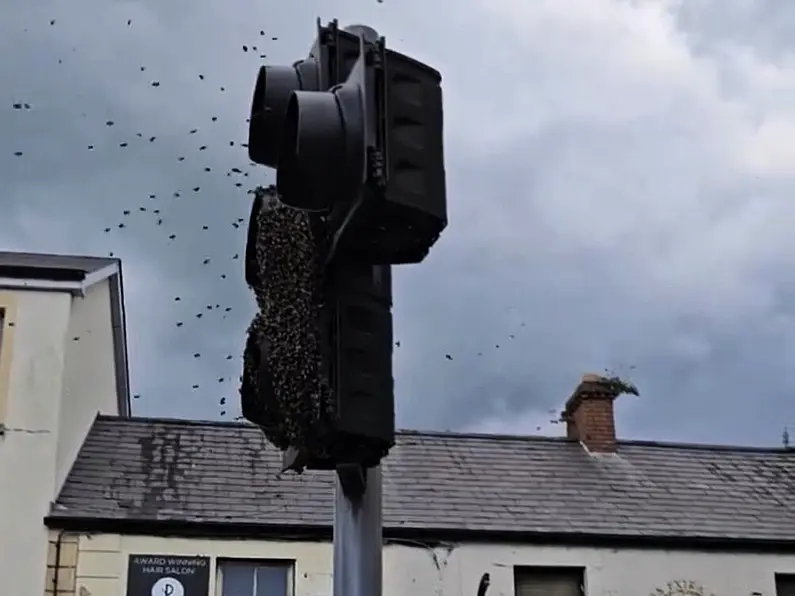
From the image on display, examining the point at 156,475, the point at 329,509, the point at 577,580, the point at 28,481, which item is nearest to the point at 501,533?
the point at 577,580

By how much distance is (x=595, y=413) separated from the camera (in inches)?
705

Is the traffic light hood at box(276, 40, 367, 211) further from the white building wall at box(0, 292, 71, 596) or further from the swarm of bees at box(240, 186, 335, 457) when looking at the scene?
the white building wall at box(0, 292, 71, 596)

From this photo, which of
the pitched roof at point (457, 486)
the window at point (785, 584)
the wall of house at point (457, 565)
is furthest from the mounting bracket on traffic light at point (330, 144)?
the window at point (785, 584)

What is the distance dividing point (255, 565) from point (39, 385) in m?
3.64

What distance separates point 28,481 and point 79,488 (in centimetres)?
79

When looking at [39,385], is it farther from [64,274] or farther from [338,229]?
[338,229]

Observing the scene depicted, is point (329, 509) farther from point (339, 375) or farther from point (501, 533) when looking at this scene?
point (339, 375)

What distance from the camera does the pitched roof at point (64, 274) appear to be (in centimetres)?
1503

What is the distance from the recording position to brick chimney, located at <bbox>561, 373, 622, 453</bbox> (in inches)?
702

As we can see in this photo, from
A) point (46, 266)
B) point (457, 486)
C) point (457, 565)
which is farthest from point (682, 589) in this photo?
point (46, 266)

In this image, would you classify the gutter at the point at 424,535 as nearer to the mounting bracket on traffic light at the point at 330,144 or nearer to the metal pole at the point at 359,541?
the metal pole at the point at 359,541

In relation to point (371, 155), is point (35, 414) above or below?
above

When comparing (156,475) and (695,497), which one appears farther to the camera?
(695,497)

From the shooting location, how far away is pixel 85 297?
1578 centimetres
